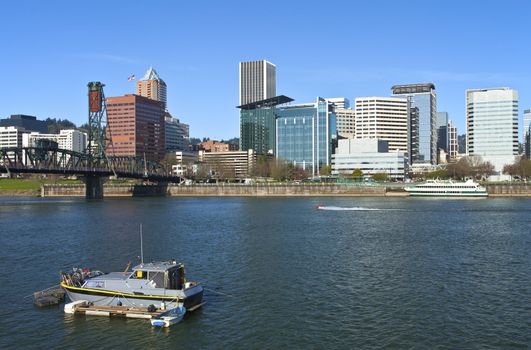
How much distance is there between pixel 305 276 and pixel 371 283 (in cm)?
559

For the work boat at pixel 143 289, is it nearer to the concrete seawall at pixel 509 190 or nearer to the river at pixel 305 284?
the river at pixel 305 284

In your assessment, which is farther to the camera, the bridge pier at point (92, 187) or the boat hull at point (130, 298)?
the bridge pier at point (92, 187)

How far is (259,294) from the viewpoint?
126 feet

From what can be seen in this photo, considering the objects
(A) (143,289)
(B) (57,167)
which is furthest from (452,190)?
(A) (143,289)

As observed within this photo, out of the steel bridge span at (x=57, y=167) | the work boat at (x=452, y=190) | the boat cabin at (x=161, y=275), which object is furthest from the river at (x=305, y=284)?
the work boat at (x=452, y=190)

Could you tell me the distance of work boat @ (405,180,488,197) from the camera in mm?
166500

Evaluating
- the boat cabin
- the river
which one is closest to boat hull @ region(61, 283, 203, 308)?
the boat cabin

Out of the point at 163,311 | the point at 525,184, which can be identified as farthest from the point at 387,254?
the point at 525,184

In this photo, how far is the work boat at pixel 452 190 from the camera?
16650 centimetres

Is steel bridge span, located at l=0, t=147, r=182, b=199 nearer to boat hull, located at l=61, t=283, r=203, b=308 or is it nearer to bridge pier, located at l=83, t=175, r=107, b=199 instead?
bridge pier, located at l=83, t=175, r=107, b=199

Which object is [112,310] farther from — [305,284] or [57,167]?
[57,167]

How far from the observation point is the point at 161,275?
33812mm

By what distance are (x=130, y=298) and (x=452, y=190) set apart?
5945 inches

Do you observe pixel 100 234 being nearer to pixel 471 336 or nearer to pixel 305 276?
pixel 305 276
